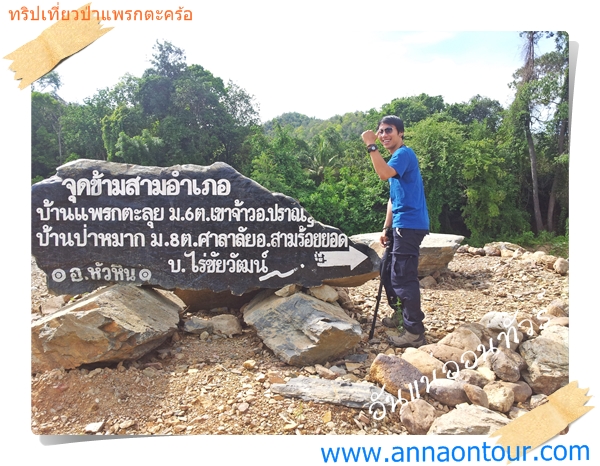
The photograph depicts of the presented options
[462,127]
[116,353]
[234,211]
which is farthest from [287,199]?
[462,127]

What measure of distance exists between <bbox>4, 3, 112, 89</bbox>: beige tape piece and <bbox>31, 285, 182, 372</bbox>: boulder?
6.27 ft

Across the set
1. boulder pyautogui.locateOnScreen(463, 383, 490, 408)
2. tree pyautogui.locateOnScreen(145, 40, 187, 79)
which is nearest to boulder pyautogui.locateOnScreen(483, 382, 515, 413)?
boulder pyautogui.locateOnScreen(463, 383, 490, 408)

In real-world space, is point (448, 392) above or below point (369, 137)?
below

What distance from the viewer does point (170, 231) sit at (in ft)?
13.3

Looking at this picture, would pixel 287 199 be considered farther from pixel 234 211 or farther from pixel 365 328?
pixel 365 328

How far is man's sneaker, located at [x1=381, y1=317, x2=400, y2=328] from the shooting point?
4.62 metres

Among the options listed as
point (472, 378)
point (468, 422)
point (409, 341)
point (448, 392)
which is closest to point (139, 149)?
point (409, 341)

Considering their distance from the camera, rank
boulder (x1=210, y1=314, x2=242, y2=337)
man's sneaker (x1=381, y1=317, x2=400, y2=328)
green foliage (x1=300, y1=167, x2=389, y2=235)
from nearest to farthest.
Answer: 1. boulder (x1=210, y1=314, x2=242, y2=337)
2. man's sneaker (x1=381, y1=317, x2=400, y2=328)
3. green foliage (x1=300, y1=167, x2=389, y2=235)

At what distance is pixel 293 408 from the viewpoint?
3529 millimetres

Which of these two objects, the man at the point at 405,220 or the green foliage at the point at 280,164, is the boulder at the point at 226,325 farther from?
the green foliage at the point at 280,164

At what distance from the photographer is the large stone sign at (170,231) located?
397cm

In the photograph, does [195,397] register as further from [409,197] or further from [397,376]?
[409,197]

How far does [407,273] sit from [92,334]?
280 centimetres

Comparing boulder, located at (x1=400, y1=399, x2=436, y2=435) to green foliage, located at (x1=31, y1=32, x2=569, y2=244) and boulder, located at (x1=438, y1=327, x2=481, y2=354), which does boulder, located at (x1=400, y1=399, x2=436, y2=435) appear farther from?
green foliage, located at (x1=31, y1=32, x2=569, y2=244)
